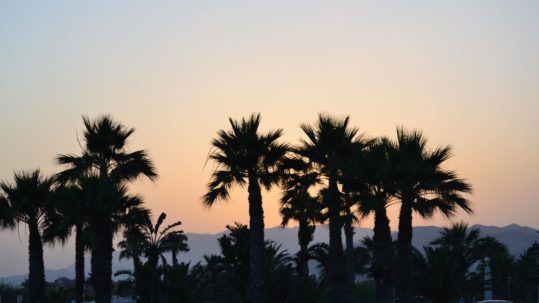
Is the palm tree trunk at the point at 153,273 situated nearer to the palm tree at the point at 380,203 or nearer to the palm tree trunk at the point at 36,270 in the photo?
the palm tree trunk at the point at 36,270

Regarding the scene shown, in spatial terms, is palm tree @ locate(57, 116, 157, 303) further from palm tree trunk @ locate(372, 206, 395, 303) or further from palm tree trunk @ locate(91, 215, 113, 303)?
palm tree trunk @ locate(372, 206, 395, 303)

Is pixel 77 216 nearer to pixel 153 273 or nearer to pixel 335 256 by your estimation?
pixel 153 273

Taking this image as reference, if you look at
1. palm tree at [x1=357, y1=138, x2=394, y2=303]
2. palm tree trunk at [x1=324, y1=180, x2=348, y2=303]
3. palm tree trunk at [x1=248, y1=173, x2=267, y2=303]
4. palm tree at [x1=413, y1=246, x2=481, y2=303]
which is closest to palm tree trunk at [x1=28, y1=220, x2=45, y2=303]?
palm tree trunk at [x1=248, y1=173, x2=267, y2=303]

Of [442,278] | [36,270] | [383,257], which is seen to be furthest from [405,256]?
[36,270]

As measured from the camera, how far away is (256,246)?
38.7 metres

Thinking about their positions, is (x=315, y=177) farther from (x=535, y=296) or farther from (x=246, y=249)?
(x=535, y=296)

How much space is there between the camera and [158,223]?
46.4 metres

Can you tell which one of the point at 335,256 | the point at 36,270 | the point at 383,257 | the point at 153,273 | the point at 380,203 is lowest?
the point at 153,273

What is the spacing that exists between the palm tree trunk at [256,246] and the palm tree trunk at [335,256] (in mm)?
3558

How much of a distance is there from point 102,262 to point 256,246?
26.9 feet

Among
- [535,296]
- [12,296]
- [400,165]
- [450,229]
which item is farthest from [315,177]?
[535,296]

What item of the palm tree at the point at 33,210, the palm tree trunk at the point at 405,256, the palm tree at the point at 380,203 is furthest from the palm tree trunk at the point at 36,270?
the palm tree trunk at the point at 405,256

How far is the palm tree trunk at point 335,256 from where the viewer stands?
133 ft

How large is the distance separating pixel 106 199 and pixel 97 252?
8.61 ft
